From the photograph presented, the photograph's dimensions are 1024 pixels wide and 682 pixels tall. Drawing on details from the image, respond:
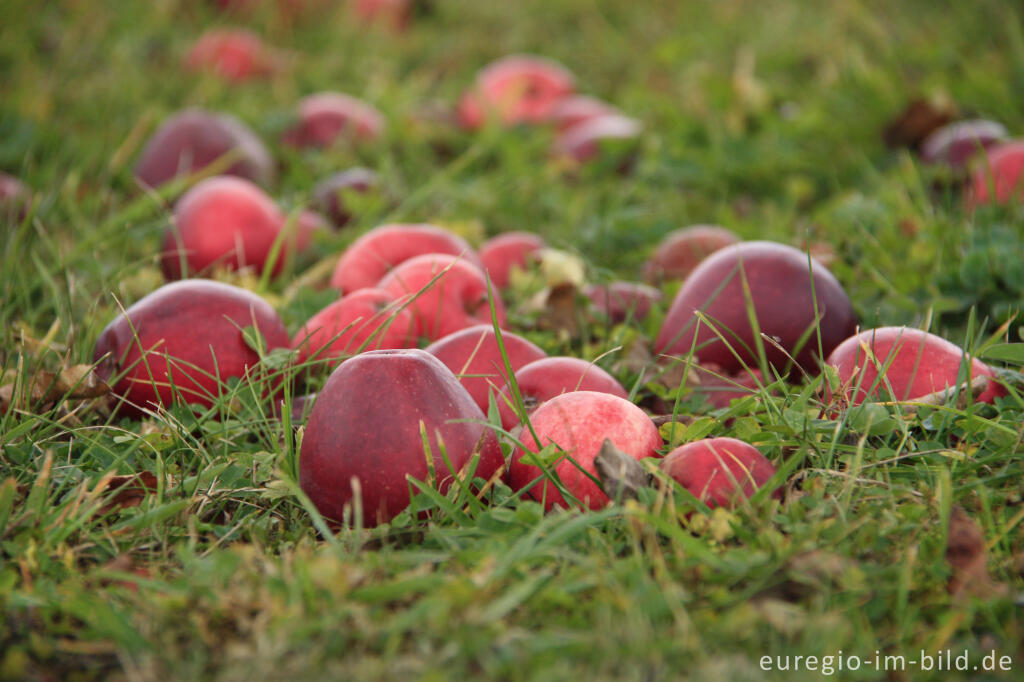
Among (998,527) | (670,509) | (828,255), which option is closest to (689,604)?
(670,509)

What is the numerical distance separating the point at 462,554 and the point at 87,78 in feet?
15.6

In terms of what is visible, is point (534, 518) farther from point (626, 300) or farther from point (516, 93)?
point (516, 93)

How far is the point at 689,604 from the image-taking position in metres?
1.48

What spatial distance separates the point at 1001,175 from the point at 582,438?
96.4 inches

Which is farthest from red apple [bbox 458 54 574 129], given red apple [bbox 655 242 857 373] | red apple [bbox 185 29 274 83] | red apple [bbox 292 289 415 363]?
red apple [bbox 655 242 857 373]

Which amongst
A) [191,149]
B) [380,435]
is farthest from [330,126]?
[380,435]

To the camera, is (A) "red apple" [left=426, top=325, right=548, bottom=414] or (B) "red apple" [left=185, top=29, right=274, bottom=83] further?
(B) "red apple" [left=185, top=29, right=274, bottom=83]

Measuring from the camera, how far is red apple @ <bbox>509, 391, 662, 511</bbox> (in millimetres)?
1798

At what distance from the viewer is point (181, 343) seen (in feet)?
7.18

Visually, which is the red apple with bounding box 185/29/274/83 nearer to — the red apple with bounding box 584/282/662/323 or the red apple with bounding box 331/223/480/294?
the red apple with bounding box 331/223/480/294

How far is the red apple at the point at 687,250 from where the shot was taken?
10.1 ft

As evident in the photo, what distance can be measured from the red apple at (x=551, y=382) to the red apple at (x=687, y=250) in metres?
1.12

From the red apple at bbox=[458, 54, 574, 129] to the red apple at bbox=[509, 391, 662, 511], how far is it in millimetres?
3326

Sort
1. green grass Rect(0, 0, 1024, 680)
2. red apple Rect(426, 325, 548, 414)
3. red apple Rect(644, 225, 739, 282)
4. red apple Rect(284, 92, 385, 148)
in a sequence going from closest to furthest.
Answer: green grass Rect(0, 0, 1024, 680)
red apple Rect(426, 325, 548, 414)
red apple Rect(644, 225, 739, 282)
red apple Rect(284, 92, 385, 148)
